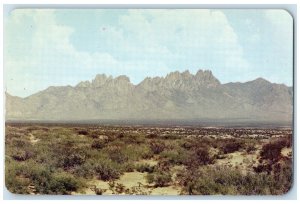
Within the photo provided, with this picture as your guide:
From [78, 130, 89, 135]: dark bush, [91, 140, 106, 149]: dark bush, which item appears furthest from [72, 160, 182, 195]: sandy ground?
[78, 130, 89, 135]: dark bush

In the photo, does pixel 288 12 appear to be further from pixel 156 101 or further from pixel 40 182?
pixel 40 182

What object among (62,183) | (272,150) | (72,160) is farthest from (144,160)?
(272,150)

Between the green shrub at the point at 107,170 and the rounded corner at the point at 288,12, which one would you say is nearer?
the rounded corner at the point at 288,12

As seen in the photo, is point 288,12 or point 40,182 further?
point 40,182

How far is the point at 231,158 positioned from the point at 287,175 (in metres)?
0.76

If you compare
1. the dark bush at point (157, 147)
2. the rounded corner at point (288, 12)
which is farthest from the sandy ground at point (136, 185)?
the rounded corner at point (288, 12)

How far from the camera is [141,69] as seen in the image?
51594 mm

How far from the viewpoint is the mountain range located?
169 feet

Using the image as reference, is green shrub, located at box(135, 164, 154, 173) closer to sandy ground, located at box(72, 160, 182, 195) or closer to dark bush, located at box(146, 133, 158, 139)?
sandy ground, located at box(72, 160, 182, 195)

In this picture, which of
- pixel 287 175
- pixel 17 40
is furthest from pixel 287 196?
pixel 17 40

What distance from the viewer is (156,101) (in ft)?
169

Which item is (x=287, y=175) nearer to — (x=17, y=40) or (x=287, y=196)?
(x=287, y=196)

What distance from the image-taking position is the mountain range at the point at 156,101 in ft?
169

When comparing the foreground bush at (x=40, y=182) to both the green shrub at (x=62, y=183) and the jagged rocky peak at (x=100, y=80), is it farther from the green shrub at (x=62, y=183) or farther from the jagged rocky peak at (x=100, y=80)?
the jagged rocky peak at (x=100, y=80)
